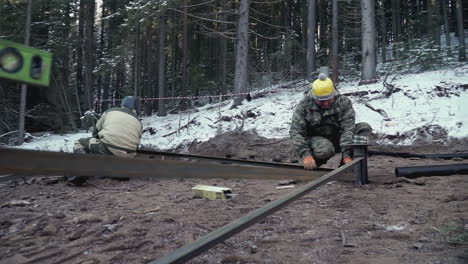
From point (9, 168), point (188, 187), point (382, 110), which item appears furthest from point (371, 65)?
point (9, 168)

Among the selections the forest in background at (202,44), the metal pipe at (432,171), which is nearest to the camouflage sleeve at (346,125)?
the metal pipe at (432,171)

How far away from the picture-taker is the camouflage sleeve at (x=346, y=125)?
4547 millimetres

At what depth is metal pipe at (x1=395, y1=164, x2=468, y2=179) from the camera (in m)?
3.79

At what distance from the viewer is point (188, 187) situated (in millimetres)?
5016

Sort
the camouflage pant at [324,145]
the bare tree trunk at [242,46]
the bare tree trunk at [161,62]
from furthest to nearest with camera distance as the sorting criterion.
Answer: the bare tree trunk at [161,62] < the bare tree trunk at [242,46] < the camouflage pant at [324,145]

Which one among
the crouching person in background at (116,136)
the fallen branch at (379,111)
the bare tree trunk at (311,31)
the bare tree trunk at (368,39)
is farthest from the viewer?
the bare tree trunk at (311,31)

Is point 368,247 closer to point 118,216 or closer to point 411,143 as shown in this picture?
point 118,216

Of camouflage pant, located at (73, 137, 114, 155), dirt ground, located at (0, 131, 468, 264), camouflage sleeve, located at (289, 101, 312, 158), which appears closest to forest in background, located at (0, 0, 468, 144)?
camouflage pant, located at (73, 137, 114, 155)

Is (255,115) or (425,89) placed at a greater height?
(425,89)

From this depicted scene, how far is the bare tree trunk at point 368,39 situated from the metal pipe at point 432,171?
29.4 ft

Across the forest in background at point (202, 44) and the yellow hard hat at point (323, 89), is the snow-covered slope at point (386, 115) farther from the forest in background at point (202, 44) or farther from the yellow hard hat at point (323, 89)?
the yellow hard hat at point (323, 89)

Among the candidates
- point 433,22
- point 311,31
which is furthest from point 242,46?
point 433,22

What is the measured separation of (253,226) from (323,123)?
8.72ft

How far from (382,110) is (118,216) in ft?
25.8
